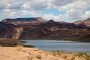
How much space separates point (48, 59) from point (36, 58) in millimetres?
1287

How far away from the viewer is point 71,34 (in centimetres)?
19912

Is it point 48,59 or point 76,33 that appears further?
point 76,33

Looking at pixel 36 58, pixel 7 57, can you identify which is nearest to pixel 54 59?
pixel 36 58

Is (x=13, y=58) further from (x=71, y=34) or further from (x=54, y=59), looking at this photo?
(x=71, y=34)

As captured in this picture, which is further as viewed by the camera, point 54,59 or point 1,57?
point 54,59

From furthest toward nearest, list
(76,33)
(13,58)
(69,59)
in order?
(76,33) < (69,59) < (13,58)

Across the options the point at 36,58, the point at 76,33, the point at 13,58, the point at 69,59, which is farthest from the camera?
the point at 76,33

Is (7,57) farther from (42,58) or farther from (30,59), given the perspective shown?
(42,58)

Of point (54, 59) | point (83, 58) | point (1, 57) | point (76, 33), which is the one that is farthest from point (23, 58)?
point (76, 33)

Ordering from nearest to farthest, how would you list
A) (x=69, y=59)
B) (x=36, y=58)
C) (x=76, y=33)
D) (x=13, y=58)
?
1. (x=13, y=58)
2. (x=36, y=58)
3. (x=69, y=59)
4. (x=76, y=33)

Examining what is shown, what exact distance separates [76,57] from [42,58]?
233 inches

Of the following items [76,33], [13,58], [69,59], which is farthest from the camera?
[76,33]

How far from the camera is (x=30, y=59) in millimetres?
16406

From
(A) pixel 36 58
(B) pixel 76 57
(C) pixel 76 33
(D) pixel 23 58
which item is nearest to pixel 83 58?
(B) pixel 76 57
